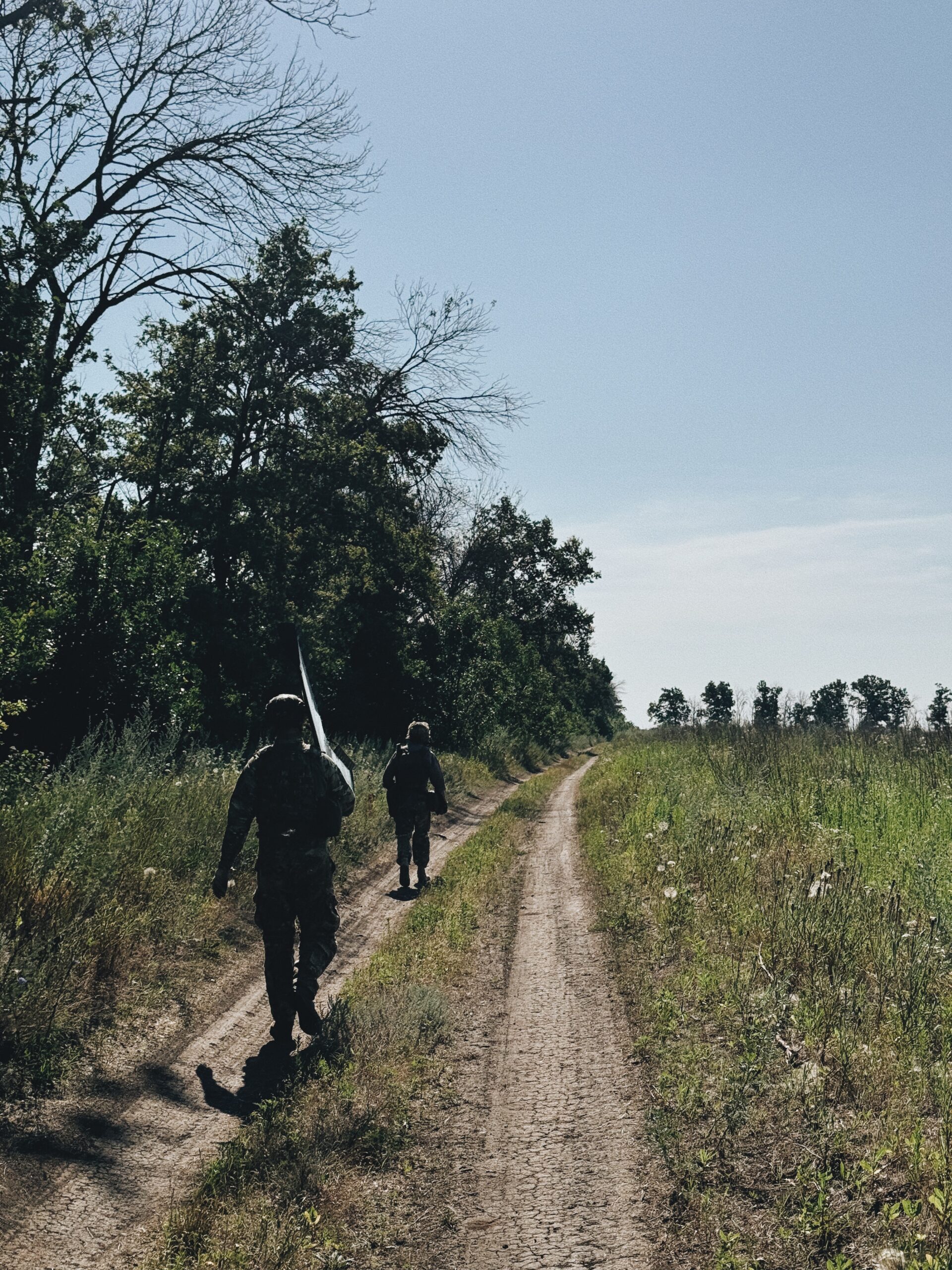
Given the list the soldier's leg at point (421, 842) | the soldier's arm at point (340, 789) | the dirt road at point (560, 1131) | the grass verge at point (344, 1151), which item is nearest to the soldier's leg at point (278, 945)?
the grass verge at point (344, 1151)

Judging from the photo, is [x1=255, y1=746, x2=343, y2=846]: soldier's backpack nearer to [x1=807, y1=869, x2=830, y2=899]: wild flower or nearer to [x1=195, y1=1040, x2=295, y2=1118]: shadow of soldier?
[x1=195, y1=1040, x2=295, y2=1118]: shadow of soldier

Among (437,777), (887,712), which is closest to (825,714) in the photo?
(887,712)

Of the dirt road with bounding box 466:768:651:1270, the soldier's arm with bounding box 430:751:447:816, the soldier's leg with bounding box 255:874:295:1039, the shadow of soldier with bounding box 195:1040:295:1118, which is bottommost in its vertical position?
the dirt road with bounding box 466:768:651:1270

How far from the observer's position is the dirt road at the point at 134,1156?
3.90m

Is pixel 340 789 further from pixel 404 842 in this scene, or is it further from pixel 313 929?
pixel 404 842

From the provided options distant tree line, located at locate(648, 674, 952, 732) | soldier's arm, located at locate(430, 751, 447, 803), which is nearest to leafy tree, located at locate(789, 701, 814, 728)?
distant tree line, located at locate(648, 674, 952, 732)

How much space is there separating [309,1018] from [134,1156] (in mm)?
1744

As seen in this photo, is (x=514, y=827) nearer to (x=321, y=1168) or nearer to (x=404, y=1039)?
(x=404, y=1039)

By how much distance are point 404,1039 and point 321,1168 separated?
1.71 meters

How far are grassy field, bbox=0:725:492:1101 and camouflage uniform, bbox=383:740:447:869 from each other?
75.9 inches

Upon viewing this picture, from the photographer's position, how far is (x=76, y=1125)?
495 centimetres

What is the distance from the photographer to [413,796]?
11758 mm

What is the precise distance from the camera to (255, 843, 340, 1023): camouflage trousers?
6316mm

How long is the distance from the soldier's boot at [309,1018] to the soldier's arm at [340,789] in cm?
127
